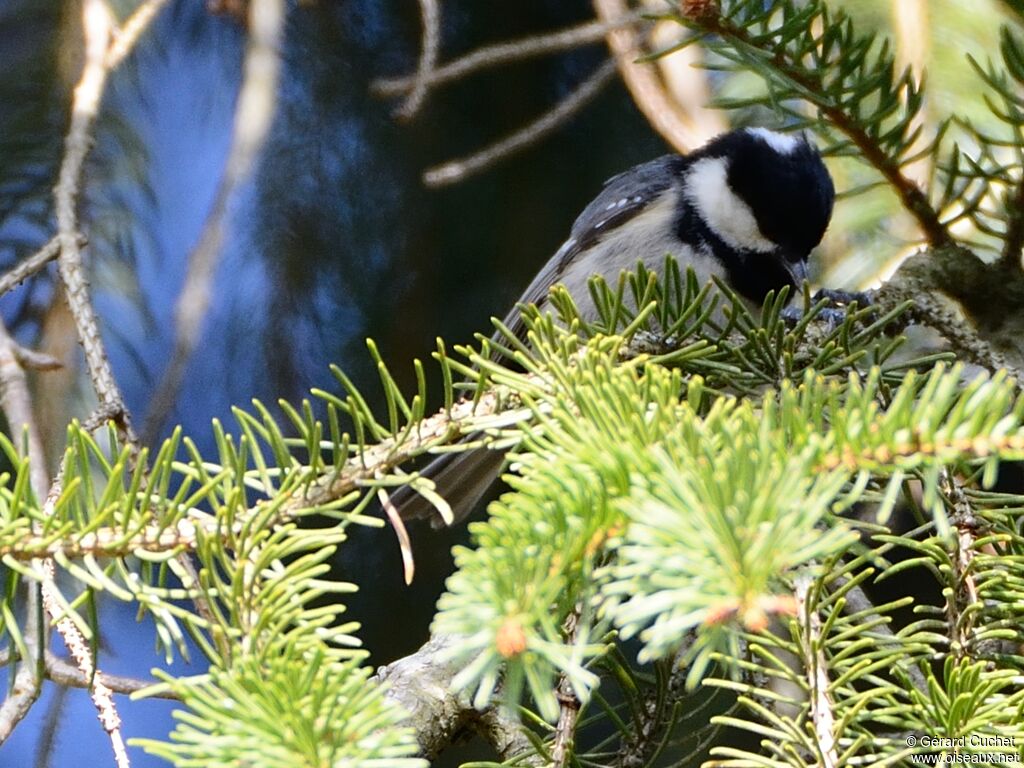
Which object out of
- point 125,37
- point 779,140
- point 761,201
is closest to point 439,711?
point 125,37

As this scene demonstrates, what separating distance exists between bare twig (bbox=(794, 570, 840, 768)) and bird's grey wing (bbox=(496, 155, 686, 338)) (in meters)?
1.25

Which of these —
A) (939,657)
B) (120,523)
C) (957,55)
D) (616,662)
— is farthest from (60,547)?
(957,55)

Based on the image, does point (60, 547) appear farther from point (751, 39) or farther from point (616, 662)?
point (751, 39)

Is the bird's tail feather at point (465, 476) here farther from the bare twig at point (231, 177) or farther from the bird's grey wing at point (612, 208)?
the bare twig at point (231, 177)

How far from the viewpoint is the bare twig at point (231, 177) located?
1.52 metres

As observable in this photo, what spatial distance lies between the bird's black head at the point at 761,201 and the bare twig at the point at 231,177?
0.73 metres

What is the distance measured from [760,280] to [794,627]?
113 centimetres

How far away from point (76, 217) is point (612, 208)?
3.09 feet

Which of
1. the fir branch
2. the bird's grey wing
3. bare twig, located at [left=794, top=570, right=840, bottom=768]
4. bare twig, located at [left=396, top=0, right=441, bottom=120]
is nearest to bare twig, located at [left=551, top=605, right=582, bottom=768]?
bare twig, located at [left=794, top=570, right=840, bottom=768]

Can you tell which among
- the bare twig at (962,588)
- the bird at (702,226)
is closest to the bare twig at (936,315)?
the bare twig at (962,588)

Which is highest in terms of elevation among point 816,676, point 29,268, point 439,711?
point 29,268

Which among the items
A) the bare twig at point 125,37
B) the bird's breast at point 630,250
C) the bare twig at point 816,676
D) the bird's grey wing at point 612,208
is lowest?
the bare twig at point 816,676

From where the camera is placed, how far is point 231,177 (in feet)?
5.42

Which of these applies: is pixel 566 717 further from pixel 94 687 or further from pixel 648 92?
pixel 648 92
